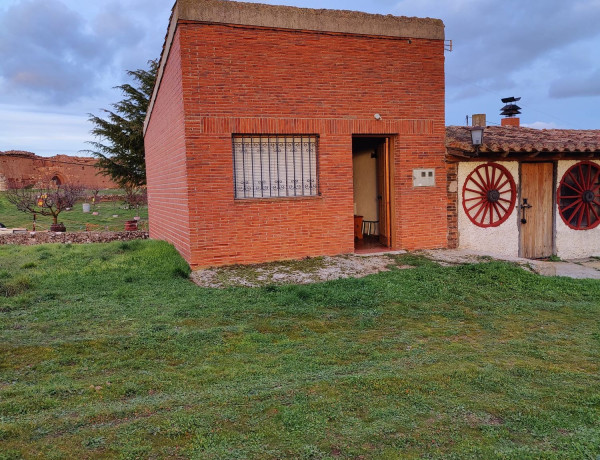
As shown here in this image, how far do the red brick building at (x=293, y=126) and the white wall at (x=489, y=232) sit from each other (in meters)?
0.48

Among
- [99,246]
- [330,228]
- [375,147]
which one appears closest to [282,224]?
[330,228]

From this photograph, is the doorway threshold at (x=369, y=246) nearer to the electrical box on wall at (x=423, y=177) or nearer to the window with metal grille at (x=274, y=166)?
the electrical box on wall at (x=423, y=177)

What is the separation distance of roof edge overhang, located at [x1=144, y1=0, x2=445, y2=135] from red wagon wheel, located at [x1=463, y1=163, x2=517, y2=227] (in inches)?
122

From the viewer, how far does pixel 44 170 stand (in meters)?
38.2

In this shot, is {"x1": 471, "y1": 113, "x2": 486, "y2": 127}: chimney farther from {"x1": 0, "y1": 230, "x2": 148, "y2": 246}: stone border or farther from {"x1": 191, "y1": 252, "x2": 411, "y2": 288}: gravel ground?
{"x1": 0, "y1": 230, "x2": 148, "y2": 246}: stone border

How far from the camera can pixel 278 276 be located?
833 cm

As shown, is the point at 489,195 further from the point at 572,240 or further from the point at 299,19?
the point at 299,19

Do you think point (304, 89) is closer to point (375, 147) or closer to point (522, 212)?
point (375, 147)

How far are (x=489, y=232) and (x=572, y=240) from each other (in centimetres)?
262

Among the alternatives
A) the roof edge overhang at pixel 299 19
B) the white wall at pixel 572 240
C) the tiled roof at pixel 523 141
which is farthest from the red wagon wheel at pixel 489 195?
the roof edge overhang at pixel 299 19

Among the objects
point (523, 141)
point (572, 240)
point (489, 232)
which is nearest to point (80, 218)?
point (489, 232)

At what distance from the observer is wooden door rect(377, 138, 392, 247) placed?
1031 centimetres

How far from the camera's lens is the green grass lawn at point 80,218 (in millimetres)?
21973

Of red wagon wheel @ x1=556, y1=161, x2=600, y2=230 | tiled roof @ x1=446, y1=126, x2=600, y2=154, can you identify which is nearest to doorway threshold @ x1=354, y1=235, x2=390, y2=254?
tiled roof @ x1=446, y1=126, x2=600, y2=154
